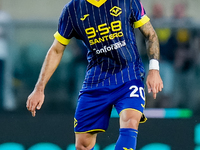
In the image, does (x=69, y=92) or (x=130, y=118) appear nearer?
(x=130, y=118)

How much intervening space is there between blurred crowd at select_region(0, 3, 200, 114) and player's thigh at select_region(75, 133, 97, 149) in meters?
1.65

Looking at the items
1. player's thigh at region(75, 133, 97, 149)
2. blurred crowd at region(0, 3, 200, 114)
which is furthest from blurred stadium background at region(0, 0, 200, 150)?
player's thigh at region(75, 133, 97, 149)

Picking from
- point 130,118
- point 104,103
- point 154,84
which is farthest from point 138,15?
point 130,118

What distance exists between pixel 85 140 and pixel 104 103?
515 mm

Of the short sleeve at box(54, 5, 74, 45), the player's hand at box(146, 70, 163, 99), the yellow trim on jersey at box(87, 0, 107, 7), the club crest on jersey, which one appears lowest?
the player's hand at box(146, 70, 163, 99)

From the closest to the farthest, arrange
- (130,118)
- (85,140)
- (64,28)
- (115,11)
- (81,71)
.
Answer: (130,118)
(115,11)
(64,28)
(85,140)
(81,71)

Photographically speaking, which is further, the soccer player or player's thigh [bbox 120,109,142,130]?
the soccer player

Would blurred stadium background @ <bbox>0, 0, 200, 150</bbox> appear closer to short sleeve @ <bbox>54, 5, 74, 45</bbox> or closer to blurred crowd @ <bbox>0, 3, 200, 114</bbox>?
blurred crowd @ <bbox>0, 3, 200, 114</bbox>

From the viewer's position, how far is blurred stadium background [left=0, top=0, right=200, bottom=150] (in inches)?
204

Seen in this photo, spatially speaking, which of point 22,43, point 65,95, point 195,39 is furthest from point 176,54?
point 22,43

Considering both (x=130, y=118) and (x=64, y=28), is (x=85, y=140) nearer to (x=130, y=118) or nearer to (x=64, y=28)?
(x=130, y=118)

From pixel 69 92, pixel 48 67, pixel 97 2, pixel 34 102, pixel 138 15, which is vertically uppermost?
pixel 97 2

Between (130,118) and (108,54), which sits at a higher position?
→ (108,54)

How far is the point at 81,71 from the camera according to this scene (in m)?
5.73
